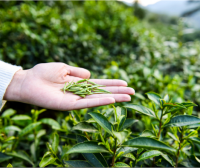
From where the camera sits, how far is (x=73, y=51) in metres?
2.75

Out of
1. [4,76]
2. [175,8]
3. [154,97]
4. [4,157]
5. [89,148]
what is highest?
[175,8]

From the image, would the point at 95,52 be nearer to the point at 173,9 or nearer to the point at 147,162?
the point at 147,162

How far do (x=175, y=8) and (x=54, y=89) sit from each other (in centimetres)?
708

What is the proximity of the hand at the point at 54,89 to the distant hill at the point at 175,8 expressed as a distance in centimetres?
561

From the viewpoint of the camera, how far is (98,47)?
9.77ft

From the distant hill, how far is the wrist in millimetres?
6058

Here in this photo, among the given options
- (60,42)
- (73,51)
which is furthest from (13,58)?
(73,51)

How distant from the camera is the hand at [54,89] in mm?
1317

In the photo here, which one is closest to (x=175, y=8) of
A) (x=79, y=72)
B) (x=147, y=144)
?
(x=79, y=72)

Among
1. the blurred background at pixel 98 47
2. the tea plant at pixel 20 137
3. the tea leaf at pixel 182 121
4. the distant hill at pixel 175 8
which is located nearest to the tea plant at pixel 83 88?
the tea plant at pixel 20 137

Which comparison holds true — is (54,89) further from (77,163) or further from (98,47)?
(98,47)

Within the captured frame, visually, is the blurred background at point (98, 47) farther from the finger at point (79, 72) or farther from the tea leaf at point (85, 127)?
the tea leaf at point (85, 127)

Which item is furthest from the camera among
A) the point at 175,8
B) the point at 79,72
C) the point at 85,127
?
the point at 175,8

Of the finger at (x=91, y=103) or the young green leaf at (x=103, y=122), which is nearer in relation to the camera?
the young green leaf at (x=103, y=122)
